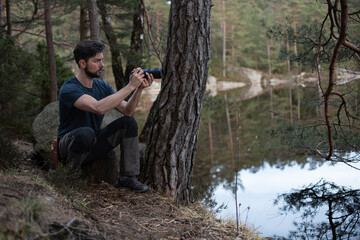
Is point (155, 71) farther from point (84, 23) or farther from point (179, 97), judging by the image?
point (84, 23)

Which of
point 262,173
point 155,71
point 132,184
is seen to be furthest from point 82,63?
point 262,173

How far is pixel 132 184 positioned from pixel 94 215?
0.81m

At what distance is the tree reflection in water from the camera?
3879 millimetres

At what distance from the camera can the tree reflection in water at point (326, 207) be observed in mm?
3879

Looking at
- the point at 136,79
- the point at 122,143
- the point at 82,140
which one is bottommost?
the point at 122,143

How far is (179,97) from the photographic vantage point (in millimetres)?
3412

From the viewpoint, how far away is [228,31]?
116ft

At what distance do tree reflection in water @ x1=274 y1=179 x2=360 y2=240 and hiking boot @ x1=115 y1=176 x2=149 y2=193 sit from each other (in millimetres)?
1777

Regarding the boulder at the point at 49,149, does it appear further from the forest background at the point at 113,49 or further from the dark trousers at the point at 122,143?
the forest background at the point at 113,49

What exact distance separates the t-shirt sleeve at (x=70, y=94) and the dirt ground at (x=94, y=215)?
2.18ft

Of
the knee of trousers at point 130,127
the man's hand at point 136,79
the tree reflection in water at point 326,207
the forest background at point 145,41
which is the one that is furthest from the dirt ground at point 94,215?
the forest background at point 145,41

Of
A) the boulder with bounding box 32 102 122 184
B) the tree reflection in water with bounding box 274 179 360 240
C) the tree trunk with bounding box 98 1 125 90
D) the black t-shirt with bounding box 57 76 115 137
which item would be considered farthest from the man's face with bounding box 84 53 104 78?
the tree trunk with bounding box 98 1 125 90

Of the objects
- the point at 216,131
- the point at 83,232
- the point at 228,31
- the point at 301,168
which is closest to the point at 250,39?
the point at 228,31

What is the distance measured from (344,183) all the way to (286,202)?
109 centimetres
